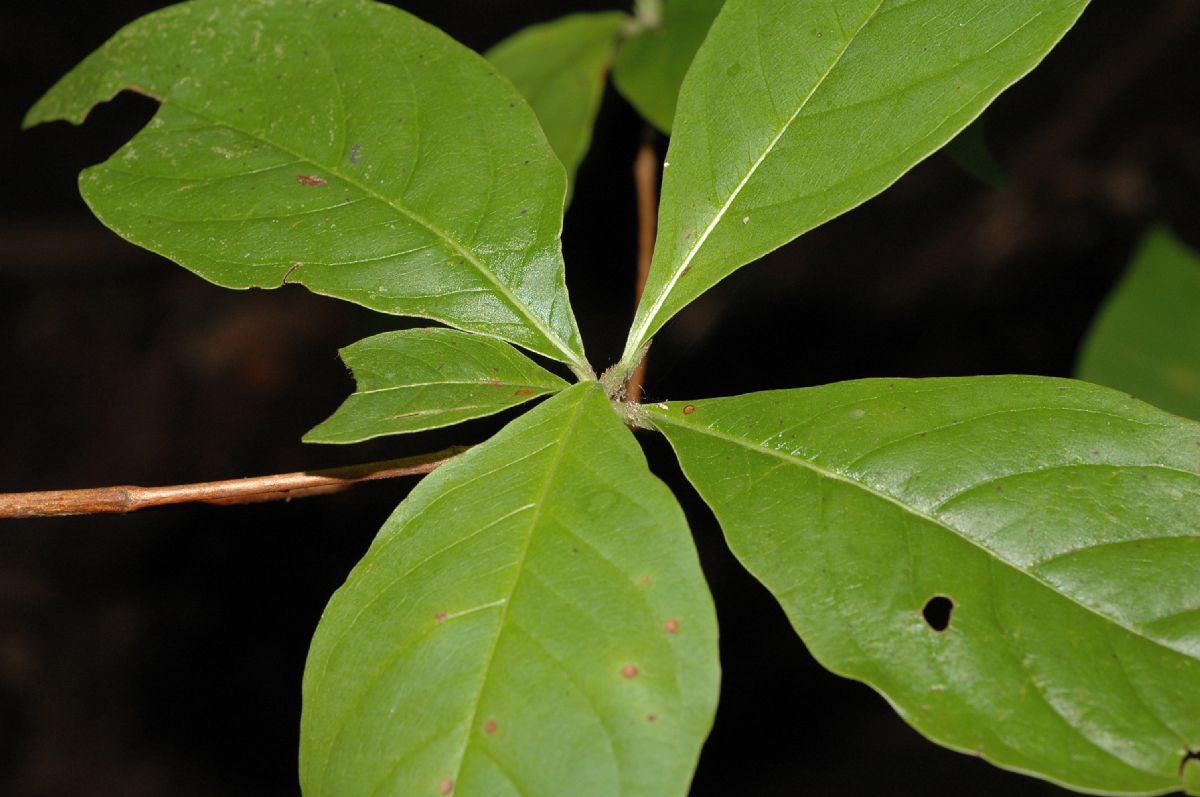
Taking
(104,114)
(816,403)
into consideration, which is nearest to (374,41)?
(816,403)

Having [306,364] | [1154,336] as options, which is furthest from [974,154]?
[306,364]

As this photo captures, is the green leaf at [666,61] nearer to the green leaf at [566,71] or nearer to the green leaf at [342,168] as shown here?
the green leaf at [566,71]

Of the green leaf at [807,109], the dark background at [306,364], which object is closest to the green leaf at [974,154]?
the green leaf at [807,109]

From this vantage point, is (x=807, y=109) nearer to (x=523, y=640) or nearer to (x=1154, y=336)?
(x=523, y=640)

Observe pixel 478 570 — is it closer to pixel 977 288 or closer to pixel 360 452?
pixel 360 452

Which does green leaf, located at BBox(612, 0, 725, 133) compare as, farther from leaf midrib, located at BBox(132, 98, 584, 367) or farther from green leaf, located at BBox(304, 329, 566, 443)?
green leaf, located at BBox(304, 329, 566, 443)
